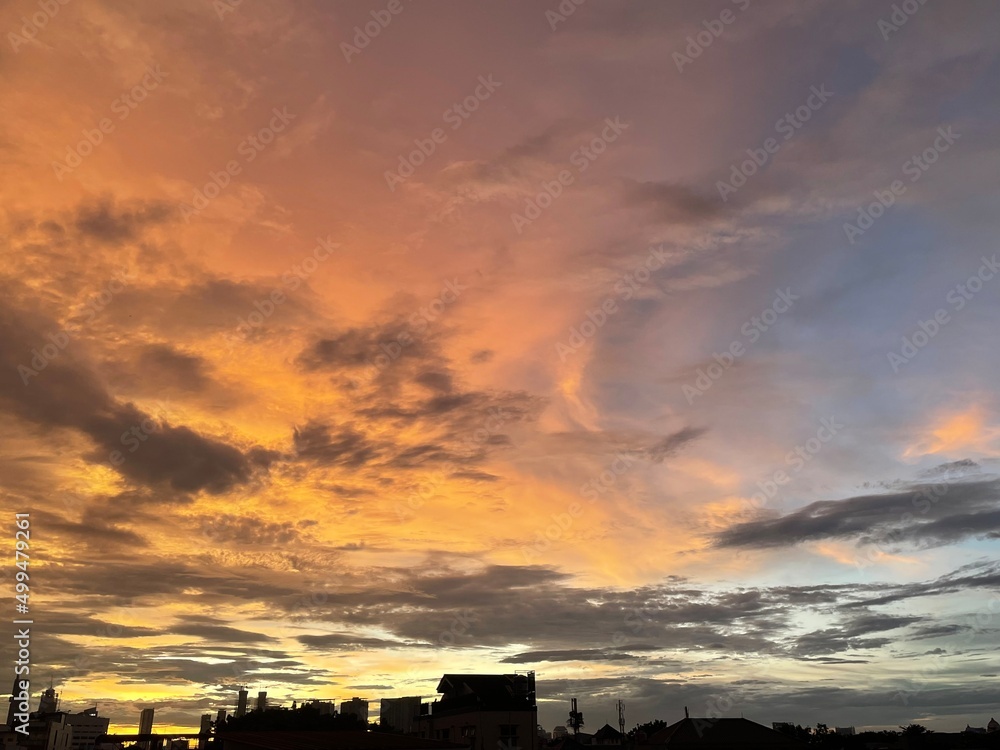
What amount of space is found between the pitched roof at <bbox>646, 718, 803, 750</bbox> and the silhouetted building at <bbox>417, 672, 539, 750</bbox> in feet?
54.7

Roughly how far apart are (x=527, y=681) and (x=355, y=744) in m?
56.8

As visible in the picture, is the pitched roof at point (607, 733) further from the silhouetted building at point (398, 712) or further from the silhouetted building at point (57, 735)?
the silhouetted building at point (57, 735)

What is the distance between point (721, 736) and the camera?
82.2m

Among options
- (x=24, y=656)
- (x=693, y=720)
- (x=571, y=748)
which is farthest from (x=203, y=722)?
(x=24, y=656)

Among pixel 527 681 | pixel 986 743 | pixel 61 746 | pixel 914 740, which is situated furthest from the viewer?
pixel 61 746

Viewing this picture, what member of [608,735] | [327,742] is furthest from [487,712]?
[608,735]

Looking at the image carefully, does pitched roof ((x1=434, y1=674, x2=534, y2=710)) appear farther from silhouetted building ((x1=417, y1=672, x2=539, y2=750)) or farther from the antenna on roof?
the antenna on roof

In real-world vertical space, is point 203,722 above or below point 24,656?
below

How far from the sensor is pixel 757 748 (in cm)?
8044

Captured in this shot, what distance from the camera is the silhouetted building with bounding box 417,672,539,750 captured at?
8775 cm

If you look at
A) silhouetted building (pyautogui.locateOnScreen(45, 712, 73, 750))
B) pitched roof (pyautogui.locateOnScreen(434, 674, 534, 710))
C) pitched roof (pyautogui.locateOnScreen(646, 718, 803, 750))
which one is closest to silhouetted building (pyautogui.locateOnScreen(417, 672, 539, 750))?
pitched roof (pyautogui.locateOnScreen(434, 674, 534, 710))

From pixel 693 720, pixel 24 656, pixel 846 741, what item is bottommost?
pixel 846 741

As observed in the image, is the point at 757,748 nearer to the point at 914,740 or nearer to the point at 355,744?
the point at 914,740

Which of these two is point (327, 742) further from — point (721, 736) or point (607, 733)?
point (607, 733)
